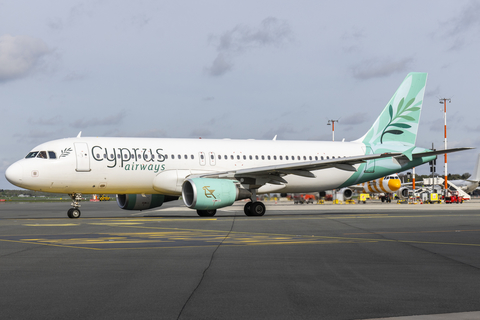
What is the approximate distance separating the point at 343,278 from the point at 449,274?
5.65 feet

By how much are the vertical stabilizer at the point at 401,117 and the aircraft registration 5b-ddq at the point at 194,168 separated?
1038 millimetres

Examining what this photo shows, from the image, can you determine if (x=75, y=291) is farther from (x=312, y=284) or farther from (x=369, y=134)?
(x=369, y=134)

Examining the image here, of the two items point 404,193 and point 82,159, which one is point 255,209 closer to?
point 82,159

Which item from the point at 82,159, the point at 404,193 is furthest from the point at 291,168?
the point at 404,193

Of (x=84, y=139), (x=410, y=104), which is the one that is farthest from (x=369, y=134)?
(x=84, y=139)

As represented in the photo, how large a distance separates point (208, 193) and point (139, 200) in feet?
19.2

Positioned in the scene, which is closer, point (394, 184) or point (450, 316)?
point (450, 316)

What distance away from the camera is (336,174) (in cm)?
2916

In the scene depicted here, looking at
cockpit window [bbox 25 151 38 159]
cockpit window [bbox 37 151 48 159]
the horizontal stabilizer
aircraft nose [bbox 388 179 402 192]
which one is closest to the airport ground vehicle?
aircraft nose [bbox 388 179 402 192]

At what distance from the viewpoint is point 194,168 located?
1014 inches

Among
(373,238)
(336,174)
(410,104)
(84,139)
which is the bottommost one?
(373,238)

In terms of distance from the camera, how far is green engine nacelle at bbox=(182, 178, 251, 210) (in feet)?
73.6

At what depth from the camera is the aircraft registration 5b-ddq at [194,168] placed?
23125 mm

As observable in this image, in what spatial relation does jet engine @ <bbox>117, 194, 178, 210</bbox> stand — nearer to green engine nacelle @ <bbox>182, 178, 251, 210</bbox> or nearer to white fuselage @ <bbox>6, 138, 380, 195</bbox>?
white fuselage @ <bbox>6, 138, 380, 195</bbox>
